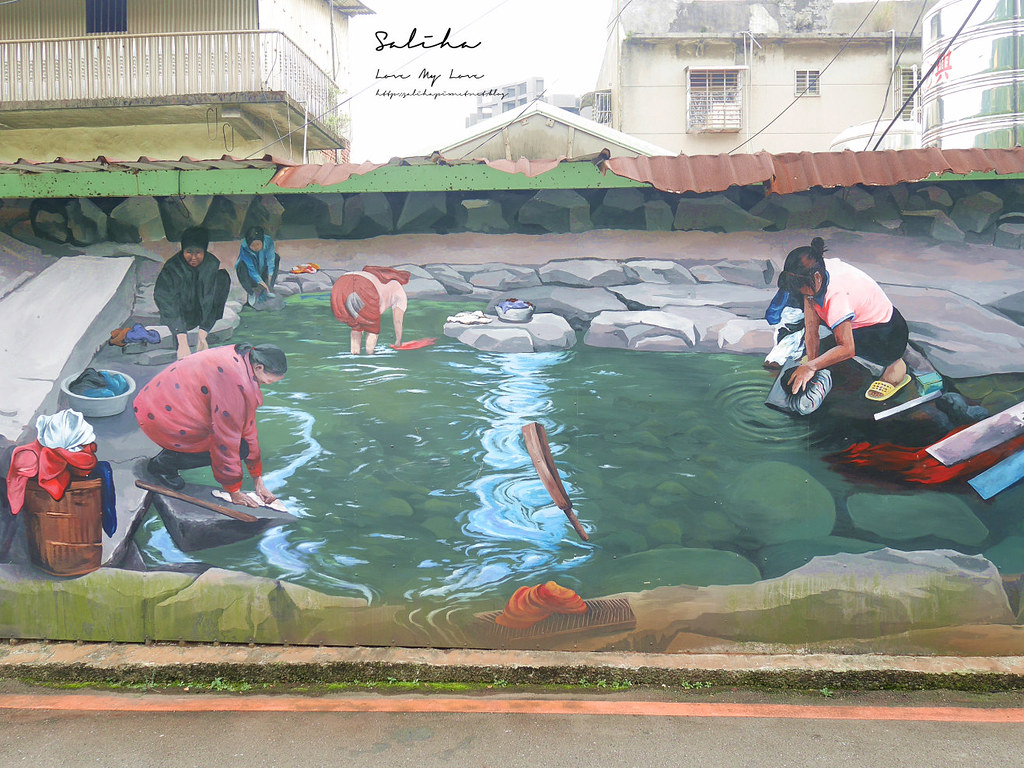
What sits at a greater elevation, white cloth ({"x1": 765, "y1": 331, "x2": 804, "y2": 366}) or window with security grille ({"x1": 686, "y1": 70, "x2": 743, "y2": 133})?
window with security grille ({"x1": 686, "y1": 70, "x2": 743, "y2": 133})

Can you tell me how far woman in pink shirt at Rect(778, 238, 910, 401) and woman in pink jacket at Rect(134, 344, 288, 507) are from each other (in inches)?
138

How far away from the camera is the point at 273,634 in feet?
15.4

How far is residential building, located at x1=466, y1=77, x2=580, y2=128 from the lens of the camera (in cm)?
1145

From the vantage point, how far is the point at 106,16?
10.2 m

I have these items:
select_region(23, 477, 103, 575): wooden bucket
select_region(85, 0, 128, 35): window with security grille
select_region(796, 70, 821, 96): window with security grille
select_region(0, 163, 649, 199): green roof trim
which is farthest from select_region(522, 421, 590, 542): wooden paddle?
select_region(796, 70, 821, 96): window with security grille

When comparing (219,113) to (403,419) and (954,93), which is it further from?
(954,93)

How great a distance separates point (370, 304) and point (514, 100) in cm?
848

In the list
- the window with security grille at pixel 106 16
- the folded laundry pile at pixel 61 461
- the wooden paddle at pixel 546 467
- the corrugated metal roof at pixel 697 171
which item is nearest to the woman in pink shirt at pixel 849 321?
the corrugated metal roof at pixel 697 171

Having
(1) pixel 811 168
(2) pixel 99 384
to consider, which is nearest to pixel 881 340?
(1) pixel 811 168

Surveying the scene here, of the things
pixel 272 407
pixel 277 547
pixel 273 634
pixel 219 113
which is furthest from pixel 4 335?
pixel 219 113

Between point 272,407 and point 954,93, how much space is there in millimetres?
5972

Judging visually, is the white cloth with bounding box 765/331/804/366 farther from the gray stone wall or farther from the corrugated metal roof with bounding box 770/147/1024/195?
the corrugated metal roof with bounding box 770/147/1024/195

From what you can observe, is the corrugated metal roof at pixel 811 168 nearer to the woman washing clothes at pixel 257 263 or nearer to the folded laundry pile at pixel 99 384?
the woman washing clothes at pixel 257 263

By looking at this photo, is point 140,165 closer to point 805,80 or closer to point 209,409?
point 209,409
